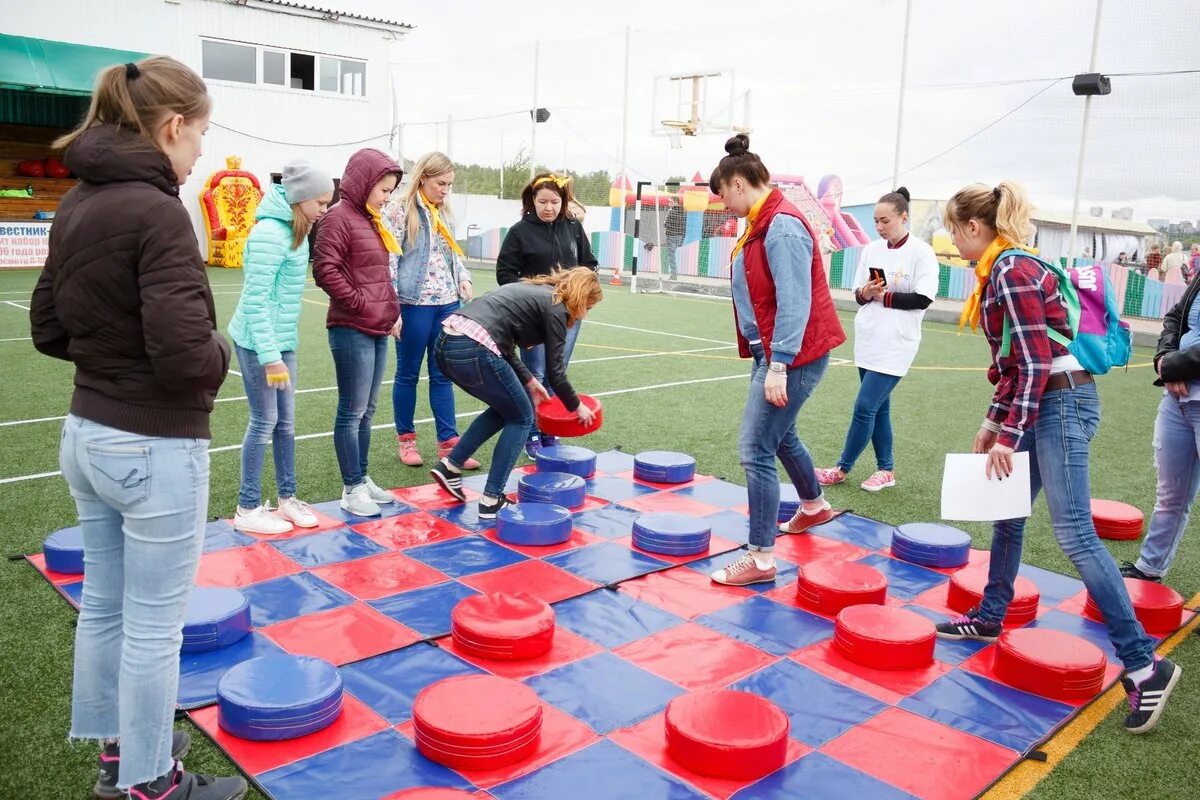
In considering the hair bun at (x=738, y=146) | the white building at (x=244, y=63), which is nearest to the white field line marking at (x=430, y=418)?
the hair bun at (x=738, y=146)

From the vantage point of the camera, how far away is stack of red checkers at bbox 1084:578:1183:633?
4.21m

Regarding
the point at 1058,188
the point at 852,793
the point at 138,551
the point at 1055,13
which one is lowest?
the point at 852,793

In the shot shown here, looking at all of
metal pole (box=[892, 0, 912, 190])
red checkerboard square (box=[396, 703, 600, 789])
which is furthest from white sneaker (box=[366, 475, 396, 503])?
metal pole (box=[892, 0, 912, 190])

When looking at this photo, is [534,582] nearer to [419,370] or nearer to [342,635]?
[342,635]

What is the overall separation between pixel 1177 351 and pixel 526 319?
3252 millimetres

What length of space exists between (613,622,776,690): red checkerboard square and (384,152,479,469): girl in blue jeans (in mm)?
2913

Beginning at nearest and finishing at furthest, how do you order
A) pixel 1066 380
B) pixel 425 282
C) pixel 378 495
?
pixel 1066 380 → pixel 378 495 → pixel 425 282

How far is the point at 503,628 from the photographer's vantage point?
3.72 m

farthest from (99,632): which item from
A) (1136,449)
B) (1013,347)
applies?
(1136,449)

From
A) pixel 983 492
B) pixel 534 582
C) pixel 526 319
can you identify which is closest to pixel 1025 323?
pixel 983 492

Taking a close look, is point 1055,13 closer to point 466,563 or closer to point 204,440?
point 466,563

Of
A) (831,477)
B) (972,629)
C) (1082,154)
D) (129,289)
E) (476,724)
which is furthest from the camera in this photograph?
(1082,154)

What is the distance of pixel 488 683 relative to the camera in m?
3.24

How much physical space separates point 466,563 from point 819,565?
183 cm
